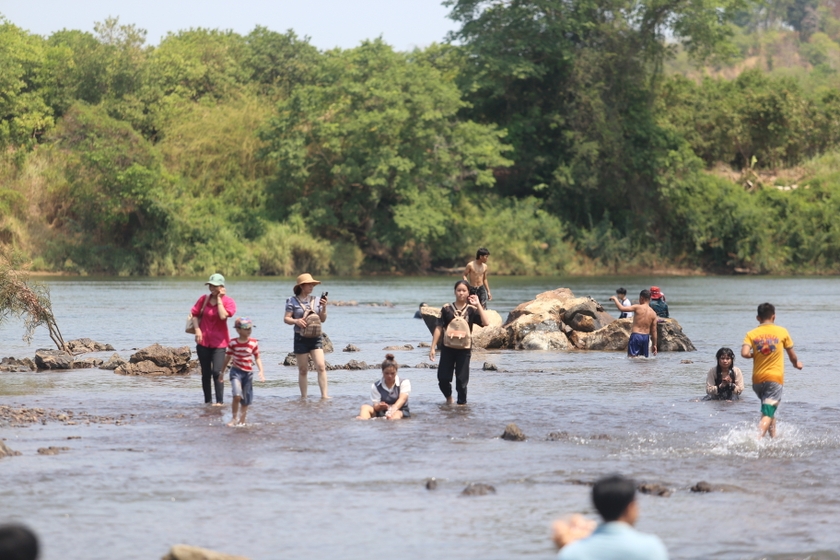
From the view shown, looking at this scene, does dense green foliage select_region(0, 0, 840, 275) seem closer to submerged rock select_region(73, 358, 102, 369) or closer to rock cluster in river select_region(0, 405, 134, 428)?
submerged rock select_region(73, 358, 102, 369)

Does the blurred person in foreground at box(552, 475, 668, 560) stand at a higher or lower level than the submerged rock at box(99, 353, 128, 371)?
higher

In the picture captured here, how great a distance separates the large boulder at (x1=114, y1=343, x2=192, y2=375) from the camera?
18.2m

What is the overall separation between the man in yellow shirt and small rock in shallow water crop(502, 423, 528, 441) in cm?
237

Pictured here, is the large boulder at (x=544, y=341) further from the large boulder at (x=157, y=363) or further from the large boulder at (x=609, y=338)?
the large boulder at (x=157, y=363)

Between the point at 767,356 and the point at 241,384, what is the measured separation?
544 cm

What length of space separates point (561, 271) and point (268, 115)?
18.3 metres

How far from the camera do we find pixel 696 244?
65812 millimetres

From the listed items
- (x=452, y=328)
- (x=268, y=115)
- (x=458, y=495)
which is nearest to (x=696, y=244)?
(x=268, y=115)

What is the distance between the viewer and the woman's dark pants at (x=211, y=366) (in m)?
14.2

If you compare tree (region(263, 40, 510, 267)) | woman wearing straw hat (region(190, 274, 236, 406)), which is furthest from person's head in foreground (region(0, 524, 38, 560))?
tree (region(263, 40, 510, 267))

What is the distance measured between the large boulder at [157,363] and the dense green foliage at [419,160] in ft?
130

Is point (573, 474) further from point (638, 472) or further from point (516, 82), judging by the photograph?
point (516, 82)

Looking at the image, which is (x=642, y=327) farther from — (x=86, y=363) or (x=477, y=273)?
(x=86, y=363)

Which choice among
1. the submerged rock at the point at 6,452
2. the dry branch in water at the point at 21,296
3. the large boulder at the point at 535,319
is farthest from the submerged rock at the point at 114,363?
the large boulder at the point at 535,319
